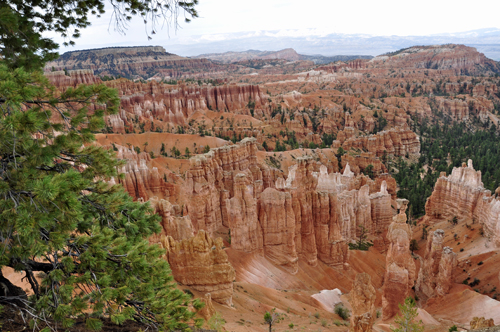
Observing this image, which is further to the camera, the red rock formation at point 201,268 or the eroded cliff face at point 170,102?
the eroded cliff face at point 170,102

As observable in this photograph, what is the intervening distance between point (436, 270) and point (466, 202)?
14.1 metres

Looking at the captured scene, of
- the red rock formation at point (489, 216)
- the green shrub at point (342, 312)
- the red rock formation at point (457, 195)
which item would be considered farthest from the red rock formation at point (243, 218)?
the red rock formation at point (457, 195)

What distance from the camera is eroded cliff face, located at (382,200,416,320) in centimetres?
2550

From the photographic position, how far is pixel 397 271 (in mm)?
25688

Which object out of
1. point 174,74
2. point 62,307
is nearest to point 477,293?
point 62,307

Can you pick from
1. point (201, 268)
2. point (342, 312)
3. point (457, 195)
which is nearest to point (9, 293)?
point (201, 268)

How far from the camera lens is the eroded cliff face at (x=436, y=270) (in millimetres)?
28797

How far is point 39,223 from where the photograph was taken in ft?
16.4

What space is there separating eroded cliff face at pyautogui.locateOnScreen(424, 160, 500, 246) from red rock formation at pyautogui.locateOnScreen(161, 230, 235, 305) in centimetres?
2853

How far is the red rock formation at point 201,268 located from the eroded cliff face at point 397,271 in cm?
1382

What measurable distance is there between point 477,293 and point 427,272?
16.2 ft

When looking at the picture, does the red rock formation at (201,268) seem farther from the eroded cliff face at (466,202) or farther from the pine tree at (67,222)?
the eroded cliff face at (466,202)

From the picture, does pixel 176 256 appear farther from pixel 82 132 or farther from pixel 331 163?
pixel 331 163

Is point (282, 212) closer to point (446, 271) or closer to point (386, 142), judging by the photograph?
point (446, 271)
